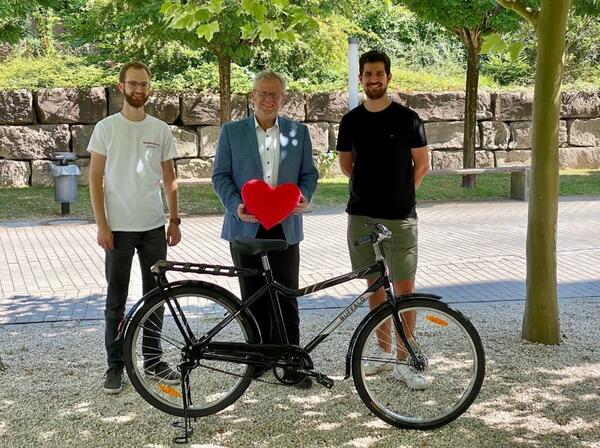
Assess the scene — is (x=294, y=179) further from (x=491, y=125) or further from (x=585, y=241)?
(x=491, y=125)

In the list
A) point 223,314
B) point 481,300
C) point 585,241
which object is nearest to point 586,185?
point 585,241

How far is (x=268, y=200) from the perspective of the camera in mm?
4594

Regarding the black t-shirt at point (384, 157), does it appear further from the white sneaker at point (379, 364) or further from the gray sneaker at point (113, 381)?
the gray sneaker at point (113, 381)

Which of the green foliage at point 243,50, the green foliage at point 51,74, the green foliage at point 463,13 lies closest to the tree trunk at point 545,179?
the green foliage at point 243,50

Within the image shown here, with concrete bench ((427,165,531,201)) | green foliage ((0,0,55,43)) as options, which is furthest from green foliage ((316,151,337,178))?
green foliage ((0,0,55,43))

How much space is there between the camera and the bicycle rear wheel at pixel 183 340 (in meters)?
4.40

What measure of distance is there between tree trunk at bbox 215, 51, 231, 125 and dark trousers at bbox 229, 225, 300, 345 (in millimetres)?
10535

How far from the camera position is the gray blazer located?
481 centimetres

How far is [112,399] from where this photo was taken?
4.79 metres

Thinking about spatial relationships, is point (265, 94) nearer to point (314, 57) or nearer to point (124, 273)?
point (124, 273)

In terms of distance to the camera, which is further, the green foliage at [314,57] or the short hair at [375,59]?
the green foliage at [314,57]

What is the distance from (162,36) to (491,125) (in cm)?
878

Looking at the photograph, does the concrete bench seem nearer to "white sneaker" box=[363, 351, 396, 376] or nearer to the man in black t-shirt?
the man in black t-shirt

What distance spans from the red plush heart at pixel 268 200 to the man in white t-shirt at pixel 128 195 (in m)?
0.59
